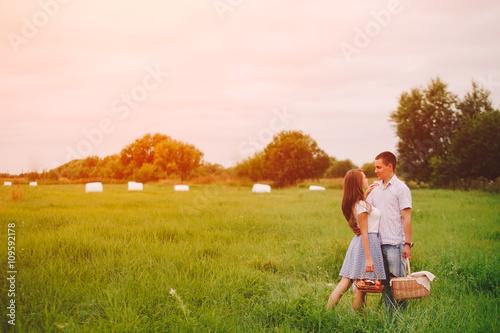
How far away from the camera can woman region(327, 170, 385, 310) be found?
4836 millimetres

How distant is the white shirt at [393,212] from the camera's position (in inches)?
194

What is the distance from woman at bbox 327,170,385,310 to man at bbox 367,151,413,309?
146 millimetres

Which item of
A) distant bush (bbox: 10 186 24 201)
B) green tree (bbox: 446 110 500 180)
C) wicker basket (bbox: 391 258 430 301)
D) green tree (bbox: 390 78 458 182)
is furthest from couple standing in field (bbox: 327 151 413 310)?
green tree (bbox: 390 78 458 182)

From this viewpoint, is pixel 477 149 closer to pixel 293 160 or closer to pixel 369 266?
pixel 293 160

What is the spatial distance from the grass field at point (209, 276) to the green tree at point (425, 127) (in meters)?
27.3

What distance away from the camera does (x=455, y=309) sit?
17.0 ft

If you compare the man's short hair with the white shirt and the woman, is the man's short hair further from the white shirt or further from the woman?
the woman

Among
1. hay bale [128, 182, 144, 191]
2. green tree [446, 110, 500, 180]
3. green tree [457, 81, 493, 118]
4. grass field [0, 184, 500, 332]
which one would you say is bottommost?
grass field [0, 184, 500, 332]

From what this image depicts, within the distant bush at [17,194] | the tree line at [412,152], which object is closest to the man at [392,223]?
the distant bush at [17,194]

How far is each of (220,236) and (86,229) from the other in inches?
121

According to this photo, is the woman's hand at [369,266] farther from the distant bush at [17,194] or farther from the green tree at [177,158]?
the green tree at [177,158]

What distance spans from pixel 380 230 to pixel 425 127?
3521 cm

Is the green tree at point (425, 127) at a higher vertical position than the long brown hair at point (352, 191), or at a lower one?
higher

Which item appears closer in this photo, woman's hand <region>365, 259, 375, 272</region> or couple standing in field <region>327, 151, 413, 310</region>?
woman's hand <region>365, 259, 375, 272</region>
